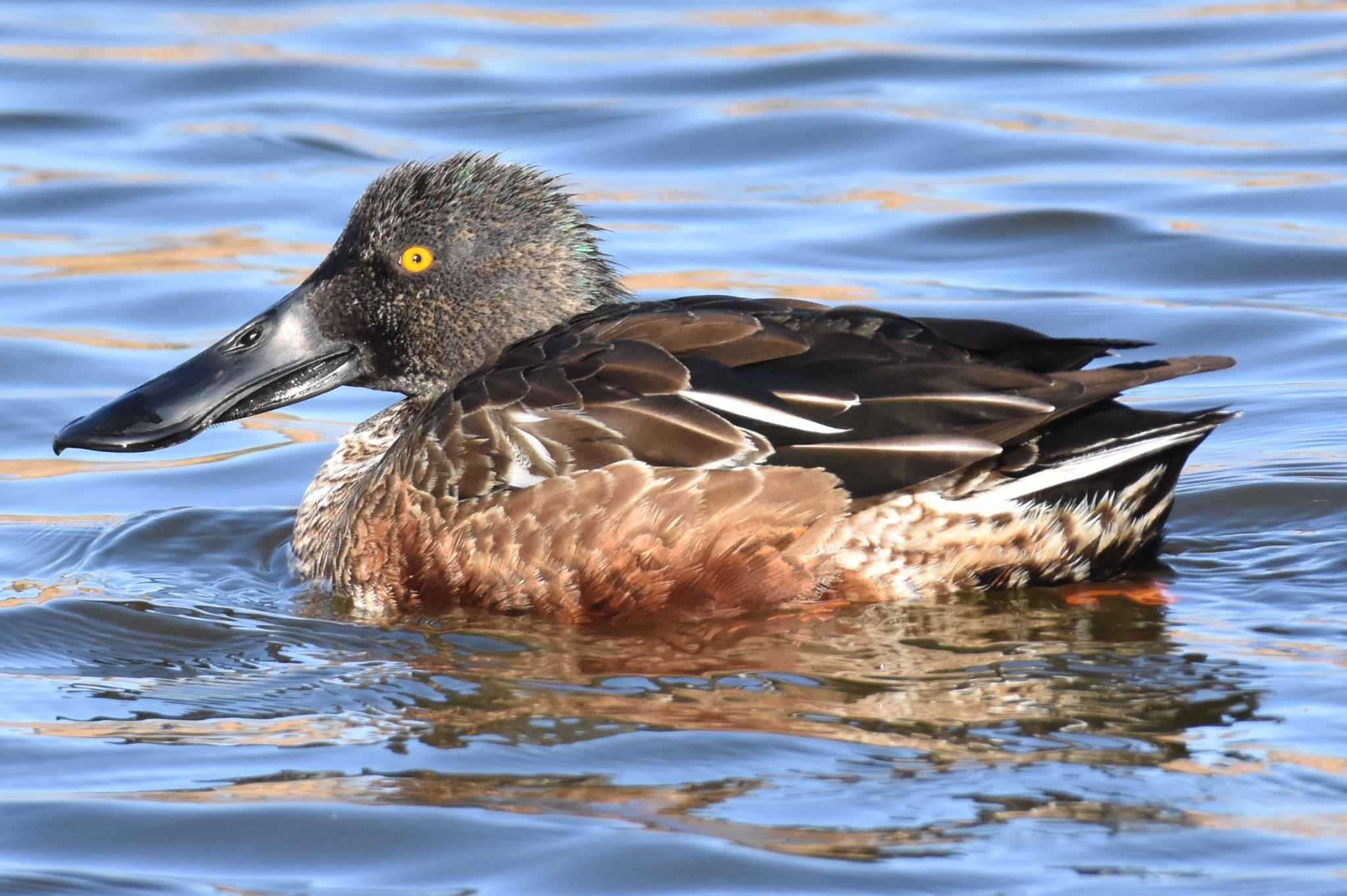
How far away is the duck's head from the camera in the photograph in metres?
6.97

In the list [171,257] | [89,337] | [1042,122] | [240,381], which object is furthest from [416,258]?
[1042,122]

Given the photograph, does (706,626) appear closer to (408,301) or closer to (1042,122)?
(408,301)

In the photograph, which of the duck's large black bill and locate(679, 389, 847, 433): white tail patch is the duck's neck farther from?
Result: locate(679, 389, 847, 433): white tail patch

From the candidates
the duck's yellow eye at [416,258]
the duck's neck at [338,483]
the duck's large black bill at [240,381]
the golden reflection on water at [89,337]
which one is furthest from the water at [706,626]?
the duck's yellow eye at [416,258]

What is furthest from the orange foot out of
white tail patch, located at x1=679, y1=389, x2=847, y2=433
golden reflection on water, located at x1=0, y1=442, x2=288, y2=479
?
golden reflection on water, located at x1=0, y1=442, x2=288, y2=479

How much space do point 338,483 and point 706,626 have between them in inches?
68.0

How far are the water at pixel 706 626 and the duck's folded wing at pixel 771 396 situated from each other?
19.2 inches

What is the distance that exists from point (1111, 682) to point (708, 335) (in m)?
1.56

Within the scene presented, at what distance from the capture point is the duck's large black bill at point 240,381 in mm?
7031

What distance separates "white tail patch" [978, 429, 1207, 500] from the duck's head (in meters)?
1.84

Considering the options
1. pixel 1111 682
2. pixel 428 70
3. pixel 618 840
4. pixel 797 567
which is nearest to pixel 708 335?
pixel 797 567

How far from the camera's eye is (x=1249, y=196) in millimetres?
11641

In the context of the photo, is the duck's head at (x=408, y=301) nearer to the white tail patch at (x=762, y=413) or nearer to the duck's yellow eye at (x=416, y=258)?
the duck's yellow eye at (x=416, y=258)

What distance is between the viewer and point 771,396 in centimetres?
589
